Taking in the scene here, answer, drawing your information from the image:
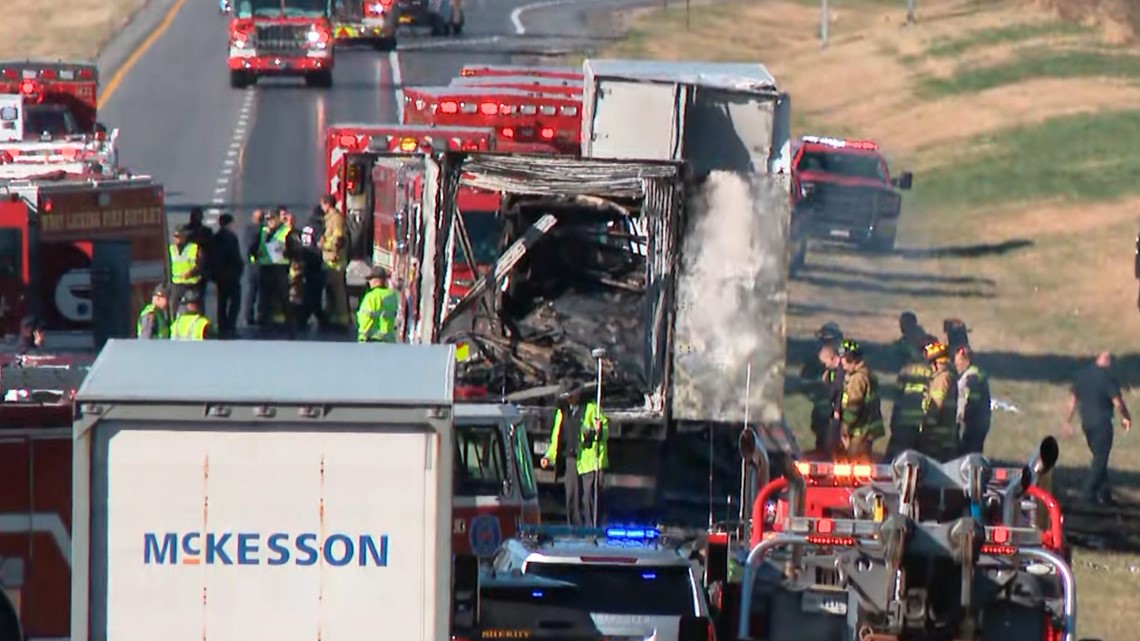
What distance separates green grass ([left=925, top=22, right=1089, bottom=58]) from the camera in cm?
6391

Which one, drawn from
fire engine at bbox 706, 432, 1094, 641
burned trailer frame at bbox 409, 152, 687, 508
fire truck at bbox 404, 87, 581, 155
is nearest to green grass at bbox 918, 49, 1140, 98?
fire truck at bbox 404, 87, 581, 155

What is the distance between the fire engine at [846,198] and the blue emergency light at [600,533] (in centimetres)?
2601

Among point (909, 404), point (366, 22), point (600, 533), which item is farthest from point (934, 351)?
point (366, 22)

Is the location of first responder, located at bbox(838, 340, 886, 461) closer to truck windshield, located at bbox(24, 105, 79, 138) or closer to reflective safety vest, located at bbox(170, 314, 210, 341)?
reflective safety vest, located at bbox(170, 314, 210, 341)

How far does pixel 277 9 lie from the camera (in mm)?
54000

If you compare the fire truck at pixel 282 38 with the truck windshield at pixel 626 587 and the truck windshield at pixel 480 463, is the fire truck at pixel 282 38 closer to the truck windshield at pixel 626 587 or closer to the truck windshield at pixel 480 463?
the truck windshield at pixel 480 463

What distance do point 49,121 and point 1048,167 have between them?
19.5 metres

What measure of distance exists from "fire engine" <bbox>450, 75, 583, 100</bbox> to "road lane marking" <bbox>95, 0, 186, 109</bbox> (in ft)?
59.1

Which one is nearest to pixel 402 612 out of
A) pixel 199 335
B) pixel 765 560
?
pixel 765 560

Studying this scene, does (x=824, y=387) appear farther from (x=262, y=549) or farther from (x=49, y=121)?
(x=49, y=121)

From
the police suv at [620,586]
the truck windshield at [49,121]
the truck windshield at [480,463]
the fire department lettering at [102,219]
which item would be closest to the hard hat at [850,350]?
the truck windshield at [480,463]

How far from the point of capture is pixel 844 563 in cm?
1276

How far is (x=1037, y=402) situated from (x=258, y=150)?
23413mm

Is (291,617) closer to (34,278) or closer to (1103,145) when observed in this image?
(34,278)
